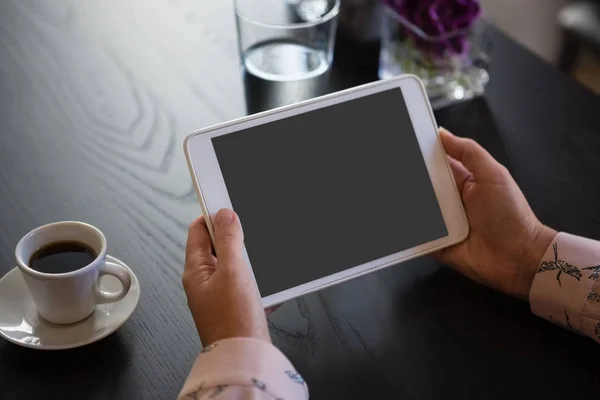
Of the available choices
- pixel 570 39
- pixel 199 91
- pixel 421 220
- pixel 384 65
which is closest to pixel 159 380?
pixel 421 220

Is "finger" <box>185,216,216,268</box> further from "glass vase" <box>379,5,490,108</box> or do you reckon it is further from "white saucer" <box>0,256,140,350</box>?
"glass vase" <box>379,5,490,108</box>

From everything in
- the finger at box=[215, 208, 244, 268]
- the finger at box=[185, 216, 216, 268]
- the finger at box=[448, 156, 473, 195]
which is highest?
the finger at box=[215, 208, 244, 268]

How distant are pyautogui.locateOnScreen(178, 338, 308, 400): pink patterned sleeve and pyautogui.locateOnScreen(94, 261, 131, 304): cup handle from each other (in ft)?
0.44

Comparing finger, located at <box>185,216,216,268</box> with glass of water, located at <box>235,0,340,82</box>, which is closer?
finger, located at <box>185,216,216,268</box>

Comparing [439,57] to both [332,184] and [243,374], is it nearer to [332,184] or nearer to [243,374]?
[332,184]

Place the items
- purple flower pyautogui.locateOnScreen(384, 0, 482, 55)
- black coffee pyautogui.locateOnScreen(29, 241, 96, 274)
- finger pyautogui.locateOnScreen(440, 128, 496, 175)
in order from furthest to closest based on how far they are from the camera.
Result: purple flower pyautogui.locateOnScreen(384, 0, 482, 55)
finger pyautogui.locateOnScreen(440, 128, 496, 175)
black coffee pyautogui.locateOnScreen(29, 241, 96, 274)

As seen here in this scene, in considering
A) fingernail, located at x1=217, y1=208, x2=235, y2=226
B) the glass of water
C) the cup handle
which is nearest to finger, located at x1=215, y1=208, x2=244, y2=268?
fingernail, located at x1=217, y1=208, x2=235, y2=226

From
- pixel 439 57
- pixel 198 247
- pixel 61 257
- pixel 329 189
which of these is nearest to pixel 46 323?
pixel 61 257

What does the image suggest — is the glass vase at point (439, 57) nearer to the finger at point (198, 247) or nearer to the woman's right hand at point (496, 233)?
the woman's right hand at point (496, 233)

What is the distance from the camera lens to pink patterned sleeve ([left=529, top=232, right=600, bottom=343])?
796mm

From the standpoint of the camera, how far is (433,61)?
1.09m

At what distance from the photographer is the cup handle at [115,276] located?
760 millimetres

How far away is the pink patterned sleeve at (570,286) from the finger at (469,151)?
0.42ft

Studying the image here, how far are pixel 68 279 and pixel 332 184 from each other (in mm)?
304
